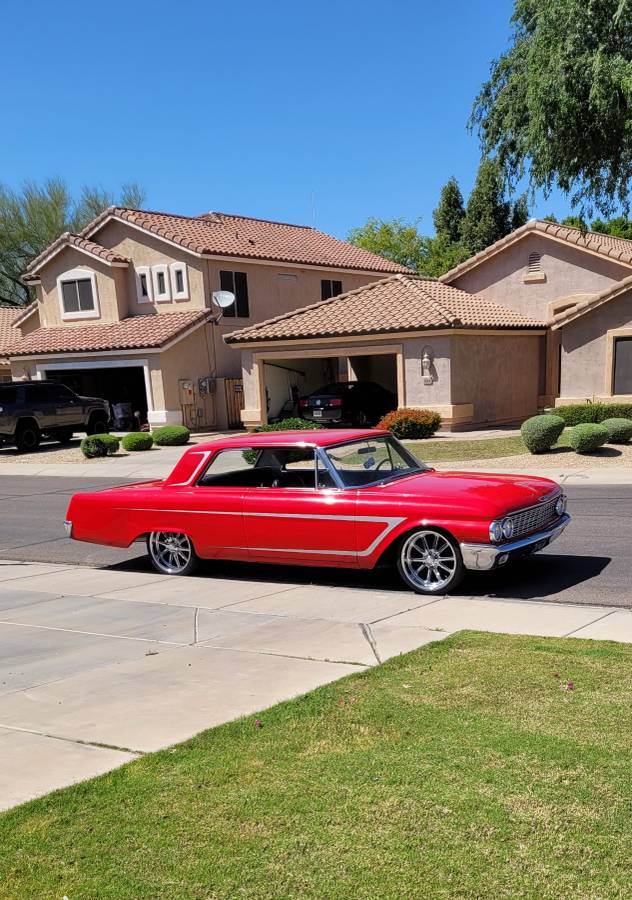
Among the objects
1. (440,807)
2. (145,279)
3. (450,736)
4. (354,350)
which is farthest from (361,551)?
(145,279)

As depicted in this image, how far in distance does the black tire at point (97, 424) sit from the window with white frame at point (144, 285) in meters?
5.55

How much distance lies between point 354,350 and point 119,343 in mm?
9265

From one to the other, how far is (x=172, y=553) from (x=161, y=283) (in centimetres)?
2474

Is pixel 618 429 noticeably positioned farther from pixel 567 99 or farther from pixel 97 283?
pixel 97 283

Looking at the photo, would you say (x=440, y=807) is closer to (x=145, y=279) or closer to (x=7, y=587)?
(x=7, y=587)

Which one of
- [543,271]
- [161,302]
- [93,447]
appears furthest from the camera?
[161,302]

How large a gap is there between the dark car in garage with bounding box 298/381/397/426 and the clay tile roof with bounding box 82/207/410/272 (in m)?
7.17

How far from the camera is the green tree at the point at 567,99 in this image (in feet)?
58.7

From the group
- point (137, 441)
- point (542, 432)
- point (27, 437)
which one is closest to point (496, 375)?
point (542, 432)

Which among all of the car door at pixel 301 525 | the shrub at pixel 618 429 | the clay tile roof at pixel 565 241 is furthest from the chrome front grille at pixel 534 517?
the clay tile roof at pixel 565 241

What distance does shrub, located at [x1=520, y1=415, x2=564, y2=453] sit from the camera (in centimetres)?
1961

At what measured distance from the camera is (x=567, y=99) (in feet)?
60.3

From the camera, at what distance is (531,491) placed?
851cm

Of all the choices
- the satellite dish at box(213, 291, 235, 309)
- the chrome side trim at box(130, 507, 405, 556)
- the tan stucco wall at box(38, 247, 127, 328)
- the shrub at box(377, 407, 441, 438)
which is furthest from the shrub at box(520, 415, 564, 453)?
the tan stucco wall at box(38, 247, 127, 328)
